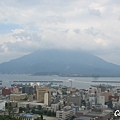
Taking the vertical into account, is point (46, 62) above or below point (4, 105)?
above

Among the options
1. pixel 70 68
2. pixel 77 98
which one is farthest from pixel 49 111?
pixel 70 68

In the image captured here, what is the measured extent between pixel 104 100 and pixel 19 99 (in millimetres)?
3640

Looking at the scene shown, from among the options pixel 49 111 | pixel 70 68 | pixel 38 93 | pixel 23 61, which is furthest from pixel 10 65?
pixel 49 111

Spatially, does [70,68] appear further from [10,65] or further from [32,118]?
[32,118]

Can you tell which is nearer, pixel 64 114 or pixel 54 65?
→ pixel 64 114

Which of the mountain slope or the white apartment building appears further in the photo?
the mountain slope

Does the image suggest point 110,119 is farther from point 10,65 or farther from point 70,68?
point 10,65

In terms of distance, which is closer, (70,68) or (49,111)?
(49,111)

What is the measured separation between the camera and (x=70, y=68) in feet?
161

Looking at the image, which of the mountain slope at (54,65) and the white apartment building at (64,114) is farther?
the mountain slope at (54,65)

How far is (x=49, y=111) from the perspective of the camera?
889cm

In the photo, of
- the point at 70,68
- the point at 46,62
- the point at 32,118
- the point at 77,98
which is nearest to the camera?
the point at 32,118

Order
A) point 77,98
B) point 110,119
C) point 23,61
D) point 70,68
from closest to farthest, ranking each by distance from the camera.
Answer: point 110,119 < point 77,98 < point 70,68 < point 23,61

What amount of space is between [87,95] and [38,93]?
7.00ft
